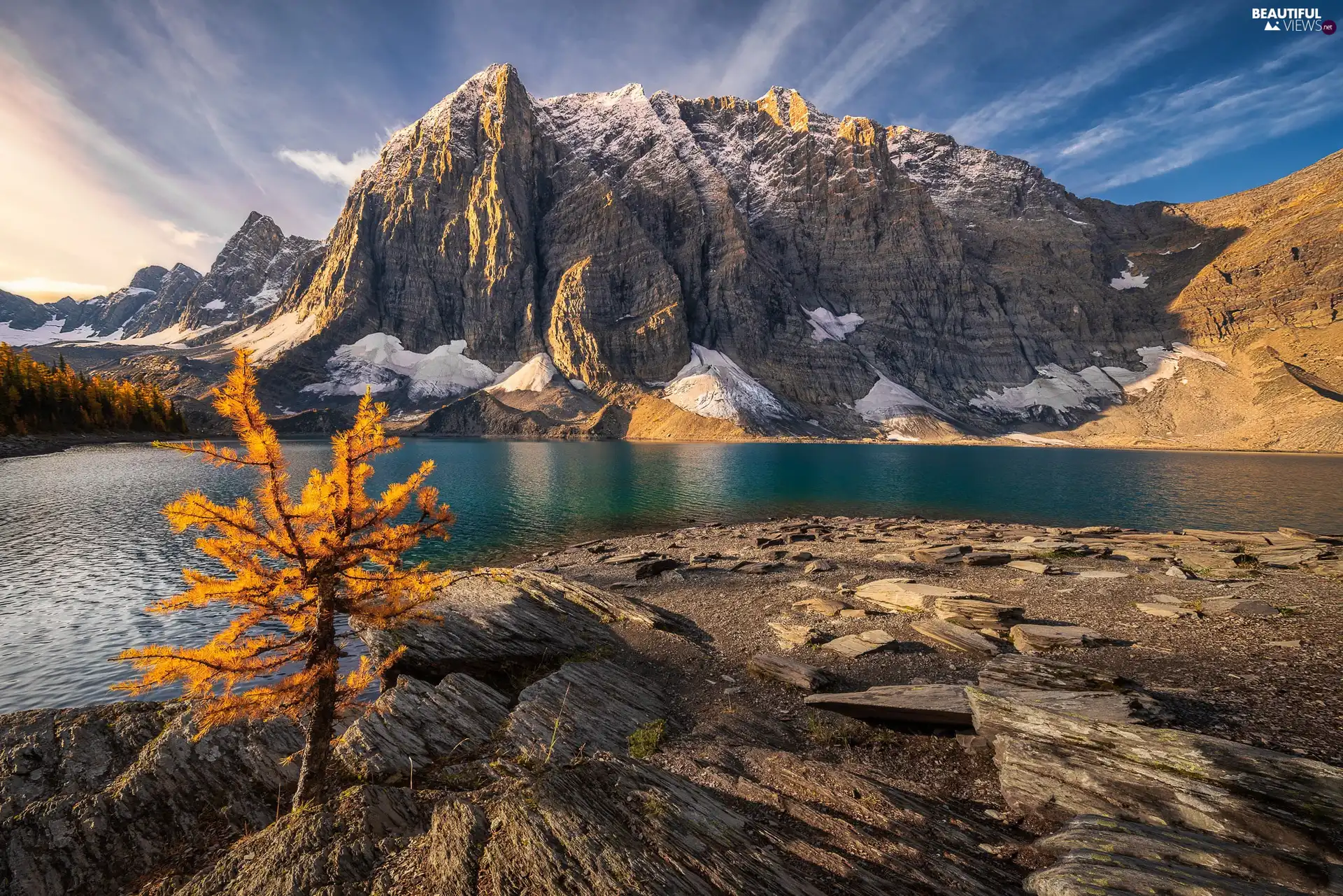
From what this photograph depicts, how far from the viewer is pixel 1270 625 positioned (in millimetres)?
12148

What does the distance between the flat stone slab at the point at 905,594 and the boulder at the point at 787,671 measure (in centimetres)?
782

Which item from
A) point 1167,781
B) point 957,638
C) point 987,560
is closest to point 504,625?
point 1167,781

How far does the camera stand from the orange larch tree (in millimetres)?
4930

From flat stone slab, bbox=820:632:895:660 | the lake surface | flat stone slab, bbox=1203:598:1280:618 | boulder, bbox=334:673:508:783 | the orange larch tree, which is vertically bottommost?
the lake surface

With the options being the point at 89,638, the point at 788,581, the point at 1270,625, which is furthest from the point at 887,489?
the point at 89,638

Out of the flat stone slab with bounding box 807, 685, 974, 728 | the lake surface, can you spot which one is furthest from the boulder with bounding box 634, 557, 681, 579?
the flat stone slab with bounding box 807, 685, 974, 728

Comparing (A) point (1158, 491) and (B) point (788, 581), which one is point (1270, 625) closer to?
(B) point (788, 581)

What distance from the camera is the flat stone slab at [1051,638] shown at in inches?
471

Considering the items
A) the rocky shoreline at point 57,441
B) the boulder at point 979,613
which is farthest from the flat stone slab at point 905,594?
the rocky shoreline at point 57,441

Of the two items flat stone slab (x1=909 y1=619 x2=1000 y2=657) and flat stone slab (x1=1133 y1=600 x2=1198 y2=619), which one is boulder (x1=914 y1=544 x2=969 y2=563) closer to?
flat stone slab (x1=1133 y1=600 x2=1198 y2=619)

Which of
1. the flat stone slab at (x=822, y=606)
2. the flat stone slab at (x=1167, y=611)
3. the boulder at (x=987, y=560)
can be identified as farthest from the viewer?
the boulder at (x=987, y=560)

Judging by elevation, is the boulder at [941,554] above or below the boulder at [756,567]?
above

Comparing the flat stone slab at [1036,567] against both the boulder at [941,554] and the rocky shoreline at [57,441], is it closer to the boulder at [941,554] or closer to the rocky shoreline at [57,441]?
the boulder at [941,554]

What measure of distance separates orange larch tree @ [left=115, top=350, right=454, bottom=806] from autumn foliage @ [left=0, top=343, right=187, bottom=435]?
174 metres
